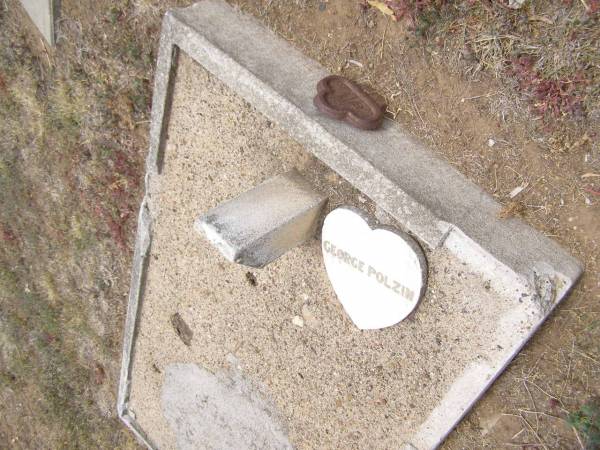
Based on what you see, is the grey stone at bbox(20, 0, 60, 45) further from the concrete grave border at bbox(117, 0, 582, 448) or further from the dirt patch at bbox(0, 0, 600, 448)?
the concrete grave border at bbox(117, 0, 582, 448)

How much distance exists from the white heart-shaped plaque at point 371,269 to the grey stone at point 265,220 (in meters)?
0.13

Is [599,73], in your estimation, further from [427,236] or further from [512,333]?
[512,333]

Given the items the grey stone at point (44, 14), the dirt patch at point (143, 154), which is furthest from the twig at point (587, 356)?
the grey stone at point (44, 14)

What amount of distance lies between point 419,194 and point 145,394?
10.6ft

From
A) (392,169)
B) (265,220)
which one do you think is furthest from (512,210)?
(265,220)

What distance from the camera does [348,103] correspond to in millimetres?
2404

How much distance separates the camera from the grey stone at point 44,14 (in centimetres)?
385

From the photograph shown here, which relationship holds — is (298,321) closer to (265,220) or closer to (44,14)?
(265,220)

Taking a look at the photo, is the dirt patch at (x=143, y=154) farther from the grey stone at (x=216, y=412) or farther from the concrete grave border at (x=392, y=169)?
the grey stone at (x=216, y=412)

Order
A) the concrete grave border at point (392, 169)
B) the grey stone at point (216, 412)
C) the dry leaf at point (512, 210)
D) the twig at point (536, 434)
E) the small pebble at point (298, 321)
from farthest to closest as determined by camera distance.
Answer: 1. the grey stone at point (216, 412)
2. the small pebble at point (298, 321)
3. the twig at point (536, 434)
4. the dry leaf at point (512, 210)
5. the concrete grave border at point (392, 169)

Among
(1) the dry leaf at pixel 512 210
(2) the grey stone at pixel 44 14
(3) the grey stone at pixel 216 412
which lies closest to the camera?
(1) the dry leaf at pixel 512 210

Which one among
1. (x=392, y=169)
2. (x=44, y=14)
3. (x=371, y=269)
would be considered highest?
(x=392, y=169)

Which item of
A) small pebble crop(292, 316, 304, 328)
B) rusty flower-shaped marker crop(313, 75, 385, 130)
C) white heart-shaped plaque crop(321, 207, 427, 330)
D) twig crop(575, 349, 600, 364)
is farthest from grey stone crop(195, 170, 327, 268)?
twig crop(575, 349, 600, 364)

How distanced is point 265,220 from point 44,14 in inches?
111
